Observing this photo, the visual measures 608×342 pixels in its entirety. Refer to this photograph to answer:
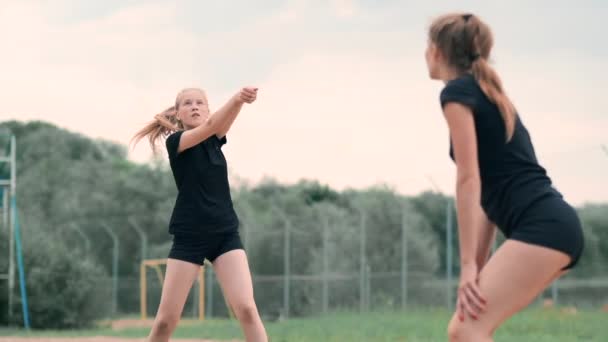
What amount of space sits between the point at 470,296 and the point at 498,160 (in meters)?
0.52

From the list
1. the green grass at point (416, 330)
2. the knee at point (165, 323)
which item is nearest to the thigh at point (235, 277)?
the knee at point (165, 323)

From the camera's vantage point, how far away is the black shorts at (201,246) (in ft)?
19.8

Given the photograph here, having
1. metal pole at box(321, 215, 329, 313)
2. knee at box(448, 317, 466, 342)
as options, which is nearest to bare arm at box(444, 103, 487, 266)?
knee at box(448, 317, 466, 342)

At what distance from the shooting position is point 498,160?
12.1ft

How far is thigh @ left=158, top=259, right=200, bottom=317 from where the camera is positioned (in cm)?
596

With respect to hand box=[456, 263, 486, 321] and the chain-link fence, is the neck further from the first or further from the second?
the chain-link fence

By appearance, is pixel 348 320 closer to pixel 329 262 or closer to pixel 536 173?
pixel 329 262

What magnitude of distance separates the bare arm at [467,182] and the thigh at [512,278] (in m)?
0.12

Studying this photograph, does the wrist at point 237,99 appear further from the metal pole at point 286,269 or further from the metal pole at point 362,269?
the metal pole at point 286,269

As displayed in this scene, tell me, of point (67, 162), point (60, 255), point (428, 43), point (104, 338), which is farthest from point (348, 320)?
point (67, 162)

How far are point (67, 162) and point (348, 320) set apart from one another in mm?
29677

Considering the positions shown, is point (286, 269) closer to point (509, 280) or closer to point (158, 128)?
point (158, 128)

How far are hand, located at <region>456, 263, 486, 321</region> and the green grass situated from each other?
8329mm

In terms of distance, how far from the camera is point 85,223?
2614 cm
